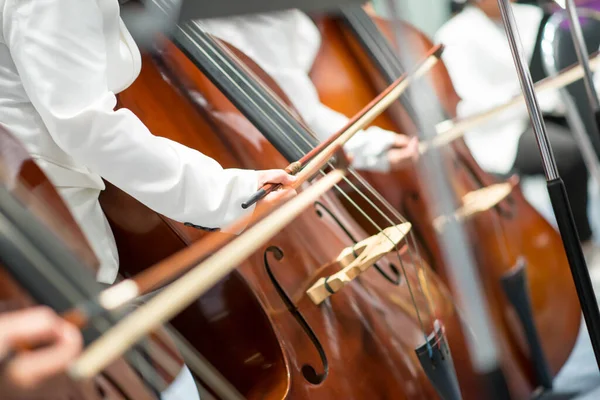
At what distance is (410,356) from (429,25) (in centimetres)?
61

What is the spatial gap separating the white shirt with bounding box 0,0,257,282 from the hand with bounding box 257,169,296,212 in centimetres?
1

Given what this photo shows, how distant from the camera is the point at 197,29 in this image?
0.74 m

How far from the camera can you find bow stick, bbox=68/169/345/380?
12.2 inches

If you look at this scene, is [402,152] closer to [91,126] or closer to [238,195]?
[238,195]

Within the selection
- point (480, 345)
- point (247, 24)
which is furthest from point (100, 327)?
point (247, 24)

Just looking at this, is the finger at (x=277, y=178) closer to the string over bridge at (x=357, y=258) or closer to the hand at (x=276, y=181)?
the hand at (x=276, y=181)

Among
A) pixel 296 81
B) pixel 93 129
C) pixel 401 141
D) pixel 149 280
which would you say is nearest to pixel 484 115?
pixel 401 141

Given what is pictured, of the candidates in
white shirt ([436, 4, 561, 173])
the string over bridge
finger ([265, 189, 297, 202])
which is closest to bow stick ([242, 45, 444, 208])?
finger ([265, 189, 297, 202])

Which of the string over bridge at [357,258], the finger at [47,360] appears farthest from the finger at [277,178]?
the finger at [47,360]

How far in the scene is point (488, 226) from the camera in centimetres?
100

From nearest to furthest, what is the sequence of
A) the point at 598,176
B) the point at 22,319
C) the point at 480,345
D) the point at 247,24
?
the point at 22,319
the point at 480,345
the point at 247,24
the point at 598,176

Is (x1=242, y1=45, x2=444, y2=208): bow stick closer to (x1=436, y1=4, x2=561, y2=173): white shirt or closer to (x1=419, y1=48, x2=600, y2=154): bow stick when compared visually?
(x1=419, y1=48, x2=600, y2=154): bow stick

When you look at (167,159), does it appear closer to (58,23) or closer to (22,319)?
(58,23)

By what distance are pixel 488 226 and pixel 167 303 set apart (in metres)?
0.71
